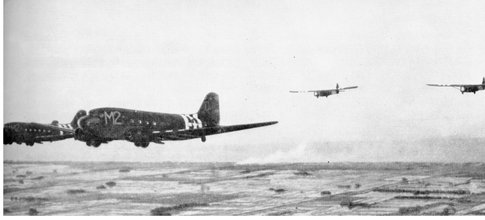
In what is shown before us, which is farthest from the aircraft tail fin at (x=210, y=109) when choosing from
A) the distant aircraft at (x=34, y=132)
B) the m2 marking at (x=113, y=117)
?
the distant aircraft at (x=34, y=132)

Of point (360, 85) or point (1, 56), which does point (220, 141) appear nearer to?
point (360, 85)

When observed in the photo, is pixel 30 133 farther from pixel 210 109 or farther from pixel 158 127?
pixel 210 109

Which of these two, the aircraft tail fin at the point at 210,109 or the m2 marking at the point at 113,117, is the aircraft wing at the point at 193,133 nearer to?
the aircraft tail fin at the point at 210,109

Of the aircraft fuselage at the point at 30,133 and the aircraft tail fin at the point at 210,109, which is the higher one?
the aircraft tail fin at the point at 210,109

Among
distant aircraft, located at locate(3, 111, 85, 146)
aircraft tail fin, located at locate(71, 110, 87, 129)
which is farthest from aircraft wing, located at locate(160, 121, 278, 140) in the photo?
distant aircraft, located at locate(3, 111, 85, 146)

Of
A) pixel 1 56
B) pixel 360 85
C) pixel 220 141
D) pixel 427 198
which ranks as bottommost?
pixel 427 198

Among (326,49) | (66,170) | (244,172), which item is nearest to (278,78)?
(326,49)

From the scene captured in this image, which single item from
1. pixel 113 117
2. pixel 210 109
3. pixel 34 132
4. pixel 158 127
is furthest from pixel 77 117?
pixel 210 109
